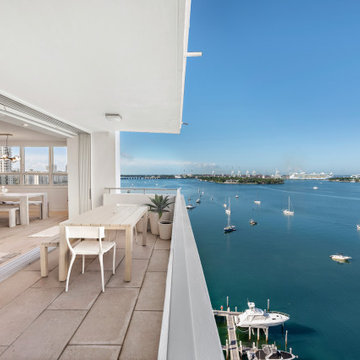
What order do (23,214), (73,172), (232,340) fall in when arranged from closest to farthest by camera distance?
(23,214) → (73,172) → (232,340)

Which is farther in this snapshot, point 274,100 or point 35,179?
point 274,100

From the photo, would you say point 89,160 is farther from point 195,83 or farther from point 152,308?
point 195,83

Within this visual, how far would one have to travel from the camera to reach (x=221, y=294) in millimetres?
23000

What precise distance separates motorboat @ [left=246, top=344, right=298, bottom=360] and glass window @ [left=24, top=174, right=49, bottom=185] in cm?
1788

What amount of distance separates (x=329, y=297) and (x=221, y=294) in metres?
11.9

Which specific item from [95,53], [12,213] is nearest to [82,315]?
[95,53]

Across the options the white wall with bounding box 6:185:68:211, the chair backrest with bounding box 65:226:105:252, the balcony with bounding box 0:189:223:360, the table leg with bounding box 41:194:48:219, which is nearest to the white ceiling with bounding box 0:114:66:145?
the white wall with bounding box 6:185:68:211

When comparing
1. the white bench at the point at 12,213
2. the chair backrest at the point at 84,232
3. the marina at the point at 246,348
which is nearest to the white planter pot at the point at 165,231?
the chair backrest at the point at 84,232

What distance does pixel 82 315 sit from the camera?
2.02 m

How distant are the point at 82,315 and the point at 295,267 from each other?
104ft

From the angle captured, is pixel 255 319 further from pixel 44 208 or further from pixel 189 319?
pixel 189 319

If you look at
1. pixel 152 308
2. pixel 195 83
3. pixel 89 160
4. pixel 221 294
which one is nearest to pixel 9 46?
pixel 152 308

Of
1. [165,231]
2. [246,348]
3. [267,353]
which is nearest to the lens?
[165,231]

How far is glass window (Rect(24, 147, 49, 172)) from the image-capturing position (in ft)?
24.0
